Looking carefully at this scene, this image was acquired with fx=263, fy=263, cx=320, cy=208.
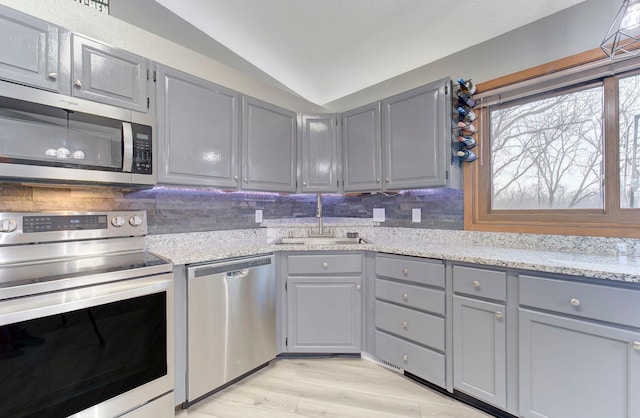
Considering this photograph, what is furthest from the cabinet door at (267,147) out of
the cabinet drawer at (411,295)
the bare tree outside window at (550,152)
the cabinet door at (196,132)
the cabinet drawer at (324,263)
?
the bare tree outside window at (550,152)

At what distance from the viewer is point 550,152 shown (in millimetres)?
1848

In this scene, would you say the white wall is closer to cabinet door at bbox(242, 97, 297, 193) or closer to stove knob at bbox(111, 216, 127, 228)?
cabinet door at bbox(242, 97, 297, 193)

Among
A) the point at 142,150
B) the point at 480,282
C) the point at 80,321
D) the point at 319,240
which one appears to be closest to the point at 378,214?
the point at 319,240

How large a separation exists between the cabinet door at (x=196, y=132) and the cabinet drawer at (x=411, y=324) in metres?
1.51

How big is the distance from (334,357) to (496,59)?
8.63 feet

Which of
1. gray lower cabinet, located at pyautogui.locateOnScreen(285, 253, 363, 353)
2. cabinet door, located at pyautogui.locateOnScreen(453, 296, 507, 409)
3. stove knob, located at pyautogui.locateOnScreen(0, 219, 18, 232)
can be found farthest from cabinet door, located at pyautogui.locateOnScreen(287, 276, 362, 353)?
stove knob, located at pyautogui.locateOnScreen(0, 219, 18, 232)

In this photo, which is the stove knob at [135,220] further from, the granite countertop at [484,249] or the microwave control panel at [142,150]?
the microwave control panel at [142,150]

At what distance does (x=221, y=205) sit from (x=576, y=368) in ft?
7.95

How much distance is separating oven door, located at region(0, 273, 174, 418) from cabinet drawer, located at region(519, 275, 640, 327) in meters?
1.89

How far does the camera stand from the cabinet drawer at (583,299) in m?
1.10

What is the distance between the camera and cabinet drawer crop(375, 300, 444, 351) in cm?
169

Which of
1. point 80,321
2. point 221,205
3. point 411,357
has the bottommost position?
point 411,357

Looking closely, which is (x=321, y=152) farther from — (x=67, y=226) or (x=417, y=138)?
(x=67, y=226)

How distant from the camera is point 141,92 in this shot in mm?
1601
